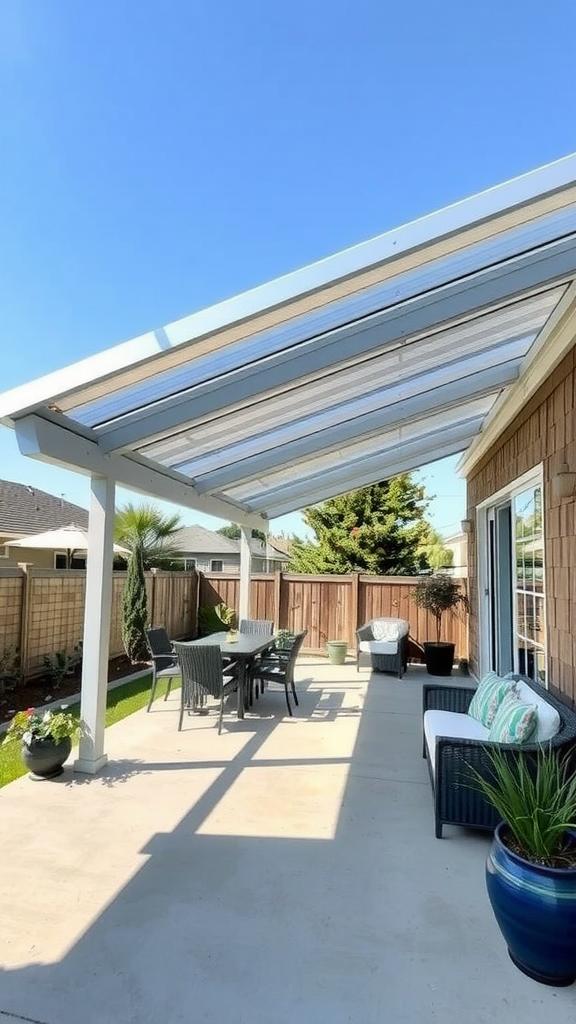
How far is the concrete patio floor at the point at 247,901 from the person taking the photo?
2055 millimetres

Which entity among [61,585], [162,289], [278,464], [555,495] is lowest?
[61,585]

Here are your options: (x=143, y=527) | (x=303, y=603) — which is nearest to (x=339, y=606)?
(x=303, y=603)

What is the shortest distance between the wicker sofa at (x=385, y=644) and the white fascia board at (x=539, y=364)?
3.41 m

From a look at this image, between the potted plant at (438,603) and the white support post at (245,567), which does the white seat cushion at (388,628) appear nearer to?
the potted plant at (438,603)

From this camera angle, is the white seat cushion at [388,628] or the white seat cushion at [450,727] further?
the white seat cushion at [388,628]

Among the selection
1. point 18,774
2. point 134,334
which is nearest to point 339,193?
point 134,334

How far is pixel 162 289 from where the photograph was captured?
714 cm

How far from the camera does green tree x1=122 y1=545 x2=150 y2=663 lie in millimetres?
8594

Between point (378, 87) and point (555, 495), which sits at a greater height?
point (378, 87)

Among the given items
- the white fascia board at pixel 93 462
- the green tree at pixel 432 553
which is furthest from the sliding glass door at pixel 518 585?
the green tree at pixel 432 553

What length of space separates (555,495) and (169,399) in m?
2.87

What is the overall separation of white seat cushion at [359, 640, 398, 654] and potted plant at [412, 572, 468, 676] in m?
0.63

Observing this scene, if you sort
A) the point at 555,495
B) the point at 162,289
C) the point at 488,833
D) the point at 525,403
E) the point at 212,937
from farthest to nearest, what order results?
the point at 162,289 < the point at 525,403 < the point at 555,495 < the point at 488,833 < the point at 212,937

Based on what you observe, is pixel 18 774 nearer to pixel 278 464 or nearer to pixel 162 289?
pixel 278 464
